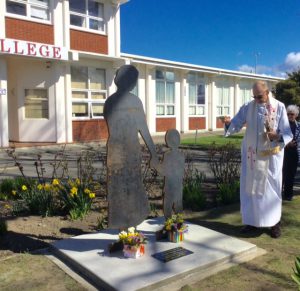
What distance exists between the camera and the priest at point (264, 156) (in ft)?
16.2

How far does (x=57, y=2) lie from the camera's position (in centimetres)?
1705

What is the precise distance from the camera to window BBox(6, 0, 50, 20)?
15963 millimetres

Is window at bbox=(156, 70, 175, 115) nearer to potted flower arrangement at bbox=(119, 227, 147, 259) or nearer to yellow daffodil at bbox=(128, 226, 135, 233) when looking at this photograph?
yellow daffodil at bbox=(128, 226, 135, 233)

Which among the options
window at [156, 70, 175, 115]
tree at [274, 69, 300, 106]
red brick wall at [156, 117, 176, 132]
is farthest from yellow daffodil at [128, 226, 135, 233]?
tree at [274, 69, 300, 106]

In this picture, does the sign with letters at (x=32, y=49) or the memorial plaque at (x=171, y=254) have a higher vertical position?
the sign with letters at (x=32, y=49)

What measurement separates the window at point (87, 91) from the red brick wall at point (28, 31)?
199cm

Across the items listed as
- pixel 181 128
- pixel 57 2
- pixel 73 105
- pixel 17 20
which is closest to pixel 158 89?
pixel 181 128

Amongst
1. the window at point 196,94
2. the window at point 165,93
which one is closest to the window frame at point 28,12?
the window at point 165,93

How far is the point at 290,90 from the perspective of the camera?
75.9 feet

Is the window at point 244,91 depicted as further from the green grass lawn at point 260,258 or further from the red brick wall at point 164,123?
the green grass lawn at point 260,258

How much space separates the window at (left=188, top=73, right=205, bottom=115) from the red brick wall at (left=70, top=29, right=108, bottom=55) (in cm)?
858

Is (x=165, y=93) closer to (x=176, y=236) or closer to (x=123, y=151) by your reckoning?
(x=176, y=236)

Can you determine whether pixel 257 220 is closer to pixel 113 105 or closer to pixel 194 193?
pixel 194 193

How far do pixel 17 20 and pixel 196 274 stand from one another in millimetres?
14594
